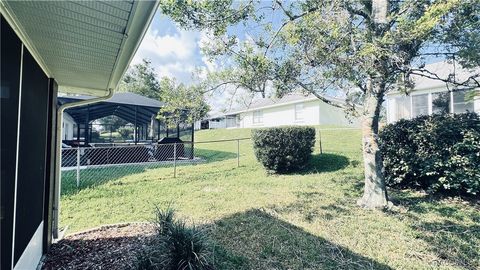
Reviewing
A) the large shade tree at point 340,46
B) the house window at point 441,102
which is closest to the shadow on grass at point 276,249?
the large shade tree at point 340,46

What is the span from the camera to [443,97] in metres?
11.9

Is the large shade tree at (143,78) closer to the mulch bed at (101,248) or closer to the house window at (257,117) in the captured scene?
the house window at (257,117)

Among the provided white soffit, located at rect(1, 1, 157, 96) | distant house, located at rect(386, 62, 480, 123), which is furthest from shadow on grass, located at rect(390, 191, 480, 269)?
distant house, located at rect(386, 62, 480, 123)

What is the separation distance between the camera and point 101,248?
11.6 feet

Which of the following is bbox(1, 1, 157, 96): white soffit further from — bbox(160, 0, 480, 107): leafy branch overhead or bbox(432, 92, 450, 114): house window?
bbox(432, 92, 450, 114): house window

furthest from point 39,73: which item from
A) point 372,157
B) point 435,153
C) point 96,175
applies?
point 435,153

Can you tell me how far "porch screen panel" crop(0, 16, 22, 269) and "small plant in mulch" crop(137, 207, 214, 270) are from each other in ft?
3.87

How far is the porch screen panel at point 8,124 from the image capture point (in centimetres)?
179

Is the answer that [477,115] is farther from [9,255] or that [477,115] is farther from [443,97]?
[9,255]

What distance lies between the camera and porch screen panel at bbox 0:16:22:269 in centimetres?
179

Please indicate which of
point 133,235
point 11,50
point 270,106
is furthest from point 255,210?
point 270,106

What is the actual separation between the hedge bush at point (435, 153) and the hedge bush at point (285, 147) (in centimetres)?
250

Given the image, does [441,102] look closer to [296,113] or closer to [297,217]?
[297,217]

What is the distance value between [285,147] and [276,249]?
17.7 feet
